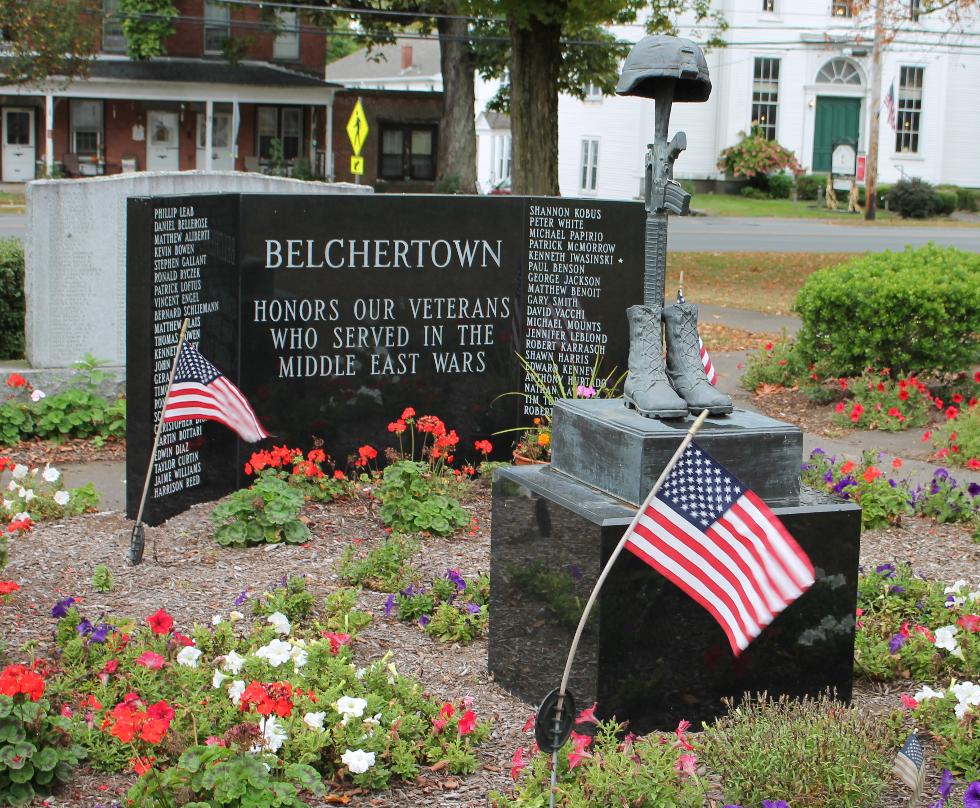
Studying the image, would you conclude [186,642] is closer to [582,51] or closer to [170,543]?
[170,543]

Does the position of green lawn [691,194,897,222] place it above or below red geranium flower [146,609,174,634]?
above

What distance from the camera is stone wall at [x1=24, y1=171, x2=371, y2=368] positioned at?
10.2 metres

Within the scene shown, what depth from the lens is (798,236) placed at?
3169cm

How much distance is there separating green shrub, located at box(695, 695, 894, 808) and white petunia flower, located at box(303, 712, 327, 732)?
3.99 feet

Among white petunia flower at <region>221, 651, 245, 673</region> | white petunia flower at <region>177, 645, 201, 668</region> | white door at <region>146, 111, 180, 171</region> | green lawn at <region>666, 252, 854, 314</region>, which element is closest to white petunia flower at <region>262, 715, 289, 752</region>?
white petunia flower at <region>221, 651, 245, 673</region>

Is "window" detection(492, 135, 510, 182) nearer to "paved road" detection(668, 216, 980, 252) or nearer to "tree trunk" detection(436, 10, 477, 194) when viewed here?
"paved road" detection(668, 216, 980, 252)

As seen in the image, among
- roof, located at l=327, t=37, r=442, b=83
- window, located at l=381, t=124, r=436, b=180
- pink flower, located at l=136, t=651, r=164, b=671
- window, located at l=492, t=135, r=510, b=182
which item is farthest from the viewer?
roof, located at l=327, t=37, r=442, b=83

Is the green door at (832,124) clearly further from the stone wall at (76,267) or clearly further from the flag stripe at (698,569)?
the flag stripe at (698,569)

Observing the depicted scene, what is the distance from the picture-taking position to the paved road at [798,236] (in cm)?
2822

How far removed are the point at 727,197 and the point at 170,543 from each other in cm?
3900

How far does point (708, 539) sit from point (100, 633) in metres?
2.38

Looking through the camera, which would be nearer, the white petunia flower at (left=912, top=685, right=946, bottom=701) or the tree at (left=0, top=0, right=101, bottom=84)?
the white petunia flower at (left=912, top=685, right=946, bottom=701)

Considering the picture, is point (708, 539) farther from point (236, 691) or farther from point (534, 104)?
point (534, 104)

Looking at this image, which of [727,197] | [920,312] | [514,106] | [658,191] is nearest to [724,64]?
[727,197]
